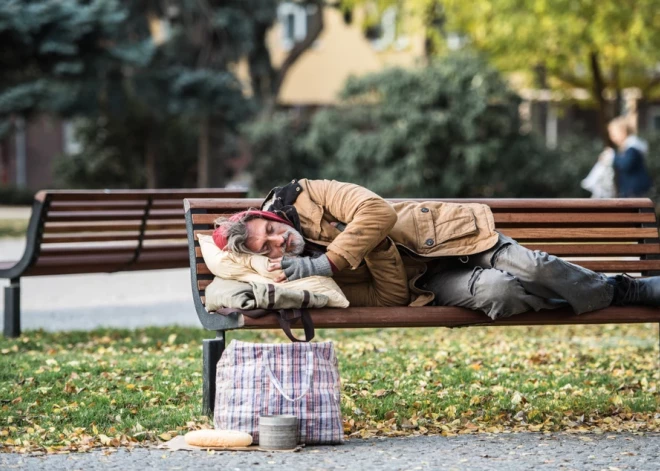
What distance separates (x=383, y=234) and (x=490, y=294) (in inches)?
22.4

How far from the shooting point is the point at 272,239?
5.40m

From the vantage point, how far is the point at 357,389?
6.22 metres

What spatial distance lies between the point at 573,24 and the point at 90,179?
14.8m

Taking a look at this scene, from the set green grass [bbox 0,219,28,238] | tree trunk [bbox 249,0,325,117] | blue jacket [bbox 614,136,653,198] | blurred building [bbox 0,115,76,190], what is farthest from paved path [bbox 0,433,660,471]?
blurred building [bbox 0,115,76,190]

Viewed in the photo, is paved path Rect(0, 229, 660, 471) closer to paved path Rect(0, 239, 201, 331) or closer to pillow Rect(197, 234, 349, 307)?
pillow Rect(197, 234, 349, 307)

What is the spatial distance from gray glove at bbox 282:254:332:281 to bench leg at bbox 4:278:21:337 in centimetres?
341

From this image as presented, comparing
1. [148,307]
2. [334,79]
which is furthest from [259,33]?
[148,307]

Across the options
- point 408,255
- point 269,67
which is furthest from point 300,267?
Result: point 269,67

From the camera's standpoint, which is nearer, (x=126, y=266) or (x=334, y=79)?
(x=126, y=266)

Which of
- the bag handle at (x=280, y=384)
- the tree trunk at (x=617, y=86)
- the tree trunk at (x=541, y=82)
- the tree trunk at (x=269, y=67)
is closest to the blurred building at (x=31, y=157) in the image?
the tree trunk at (x=269, y=67)

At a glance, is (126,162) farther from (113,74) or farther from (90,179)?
(113,74)

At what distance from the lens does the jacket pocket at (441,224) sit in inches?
227

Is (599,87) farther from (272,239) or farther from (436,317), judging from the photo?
(272,239)

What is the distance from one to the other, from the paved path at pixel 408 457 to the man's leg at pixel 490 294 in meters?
0.64
